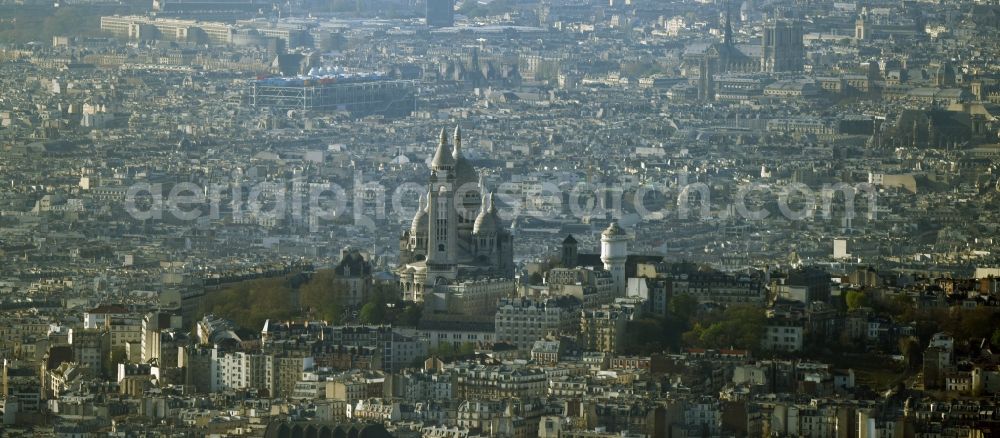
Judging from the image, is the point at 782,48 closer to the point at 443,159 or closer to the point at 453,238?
the point at 443,159

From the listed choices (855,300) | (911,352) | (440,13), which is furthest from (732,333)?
(440,13)

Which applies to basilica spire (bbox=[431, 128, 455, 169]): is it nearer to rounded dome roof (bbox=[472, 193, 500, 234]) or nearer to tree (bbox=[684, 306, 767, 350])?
rounded dome roof (bbox=[472, 193, 500, 234])

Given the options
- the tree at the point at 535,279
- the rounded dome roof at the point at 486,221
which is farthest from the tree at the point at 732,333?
the rounded dome roof at the point at 486,221

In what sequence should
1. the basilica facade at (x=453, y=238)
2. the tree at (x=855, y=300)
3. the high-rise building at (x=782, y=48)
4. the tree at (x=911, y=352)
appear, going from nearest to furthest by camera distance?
the tree at (x=911, y=352) → the tree at (x=855, y=300) → the basilica facade at (x=453, y=238) → the high-rise building at (x=782, y=48)

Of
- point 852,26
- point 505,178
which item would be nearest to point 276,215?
point 505,178

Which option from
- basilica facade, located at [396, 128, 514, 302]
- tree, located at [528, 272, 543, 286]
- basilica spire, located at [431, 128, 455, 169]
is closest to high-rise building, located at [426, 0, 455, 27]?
basilica facade, located at [396, 128, 514, 302]

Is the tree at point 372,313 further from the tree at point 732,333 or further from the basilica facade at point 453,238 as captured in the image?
the tree at point 732,333

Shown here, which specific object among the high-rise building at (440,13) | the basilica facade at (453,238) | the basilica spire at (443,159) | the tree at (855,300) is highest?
the basilica spire at (443,159)

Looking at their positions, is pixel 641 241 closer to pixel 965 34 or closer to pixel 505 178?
pixel 505 178
